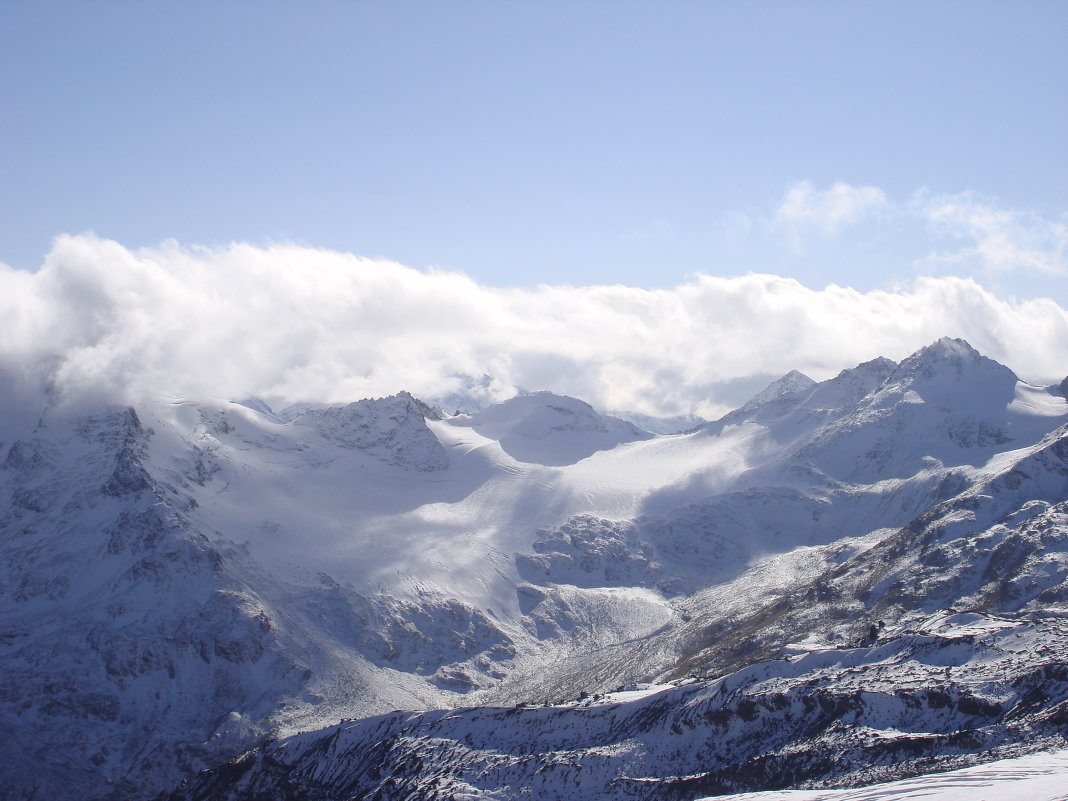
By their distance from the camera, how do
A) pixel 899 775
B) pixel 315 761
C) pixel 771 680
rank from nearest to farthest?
pixel 899 775
pixel 771 680
pixel 315 761

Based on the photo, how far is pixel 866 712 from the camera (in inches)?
5738

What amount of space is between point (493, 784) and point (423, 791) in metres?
9.78

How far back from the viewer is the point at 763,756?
145 metres

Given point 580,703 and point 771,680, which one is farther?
point 580,703

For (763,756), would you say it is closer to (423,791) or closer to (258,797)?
(423,791)

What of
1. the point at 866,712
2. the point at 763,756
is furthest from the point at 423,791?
the point at 866,712

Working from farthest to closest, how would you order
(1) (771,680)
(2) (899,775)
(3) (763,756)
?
(1) (771,680), (3) (763,756), (2) (899,775)

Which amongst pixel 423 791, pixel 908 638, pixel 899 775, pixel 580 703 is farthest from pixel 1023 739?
pixel 423 791

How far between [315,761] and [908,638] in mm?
92202

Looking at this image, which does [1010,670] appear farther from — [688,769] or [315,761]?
[315,761]

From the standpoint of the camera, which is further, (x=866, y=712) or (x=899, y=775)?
(x=866, y=712)

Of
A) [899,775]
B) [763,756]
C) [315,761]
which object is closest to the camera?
[899,775]

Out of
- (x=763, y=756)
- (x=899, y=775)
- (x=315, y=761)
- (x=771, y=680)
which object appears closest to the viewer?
(x=899, y=775)

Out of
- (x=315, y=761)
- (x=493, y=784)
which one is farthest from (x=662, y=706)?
(x=315, y=761)
